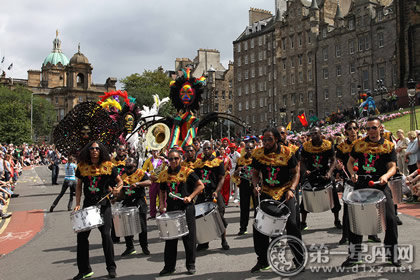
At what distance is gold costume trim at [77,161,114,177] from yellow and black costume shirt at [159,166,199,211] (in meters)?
0.84

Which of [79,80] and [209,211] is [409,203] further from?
[79,80]

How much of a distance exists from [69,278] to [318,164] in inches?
193

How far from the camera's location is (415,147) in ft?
43.4

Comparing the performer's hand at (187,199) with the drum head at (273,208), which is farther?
the performer's hand at (187,199)

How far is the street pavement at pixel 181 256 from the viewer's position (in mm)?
6992

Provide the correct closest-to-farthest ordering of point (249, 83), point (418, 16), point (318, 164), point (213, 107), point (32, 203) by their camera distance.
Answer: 1. point (318, 164)
2. point (32, 203)
3. point (418, 16)
4. point (249, 83)
5. point (213, 107)

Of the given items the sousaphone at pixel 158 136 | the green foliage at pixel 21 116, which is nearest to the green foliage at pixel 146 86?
the green foliage at pixel 21 116

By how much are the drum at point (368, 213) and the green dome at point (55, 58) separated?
135 m

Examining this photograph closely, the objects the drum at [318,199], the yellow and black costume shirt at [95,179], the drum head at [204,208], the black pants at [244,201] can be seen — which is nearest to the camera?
the yellow and black costume shirt at [95,179]

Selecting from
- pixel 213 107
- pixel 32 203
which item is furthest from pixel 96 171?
pixel 213 107

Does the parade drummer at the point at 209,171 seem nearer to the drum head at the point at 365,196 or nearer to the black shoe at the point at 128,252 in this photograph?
the black shoe at the point at 128,252

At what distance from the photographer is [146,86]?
8806cm

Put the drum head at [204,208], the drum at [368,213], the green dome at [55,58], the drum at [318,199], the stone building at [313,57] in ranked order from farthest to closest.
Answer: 1. the green dome at [55,58]
2. the stone building at [313,57]
3. the drum at [318,199]
4. the drum head at [204,208]
5. the drum at [368,213]

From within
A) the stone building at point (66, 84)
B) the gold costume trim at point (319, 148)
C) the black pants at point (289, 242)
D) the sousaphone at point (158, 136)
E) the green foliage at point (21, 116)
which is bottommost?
the black pants at point (289, 242)
